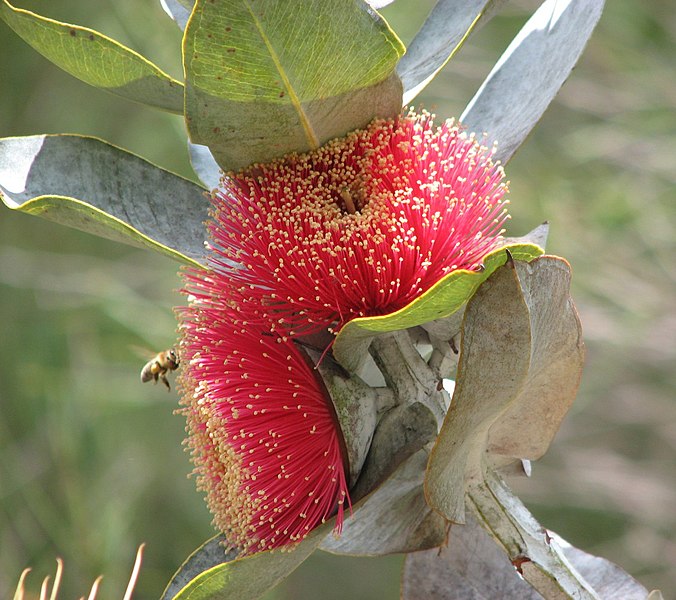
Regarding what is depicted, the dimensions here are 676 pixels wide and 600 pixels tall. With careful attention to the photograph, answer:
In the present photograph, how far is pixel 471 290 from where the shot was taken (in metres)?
0.49

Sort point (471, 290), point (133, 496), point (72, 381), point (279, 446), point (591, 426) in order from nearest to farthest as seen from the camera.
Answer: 1. point (471, 290)
2. point (279, 446)
3. point (72, 381)
4. point (133, 496)
5. point (591, 426)

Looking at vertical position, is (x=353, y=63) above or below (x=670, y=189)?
above

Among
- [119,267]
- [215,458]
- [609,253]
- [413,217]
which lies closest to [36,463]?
[119,267]

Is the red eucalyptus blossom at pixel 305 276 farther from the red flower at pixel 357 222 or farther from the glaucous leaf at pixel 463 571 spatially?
the glaucous leaf at pixel 463 571

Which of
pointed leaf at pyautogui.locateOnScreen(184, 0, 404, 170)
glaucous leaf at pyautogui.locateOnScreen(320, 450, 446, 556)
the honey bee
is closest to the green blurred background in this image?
the honey bee

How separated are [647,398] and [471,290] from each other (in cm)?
243

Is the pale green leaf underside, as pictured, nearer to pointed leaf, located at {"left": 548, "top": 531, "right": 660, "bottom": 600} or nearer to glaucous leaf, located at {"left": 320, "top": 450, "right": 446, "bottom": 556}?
glaucous leaf, located at {"left": 320, "top": 450, "right": 446, "bottom": 556}

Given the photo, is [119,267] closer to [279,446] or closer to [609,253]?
[609,253]

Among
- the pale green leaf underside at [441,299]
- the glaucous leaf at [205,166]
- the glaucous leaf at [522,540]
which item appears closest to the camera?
the pale green leaf underside at [441,299]

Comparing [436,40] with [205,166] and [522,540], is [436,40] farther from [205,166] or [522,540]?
[522,540]

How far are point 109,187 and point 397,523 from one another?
1.02ft

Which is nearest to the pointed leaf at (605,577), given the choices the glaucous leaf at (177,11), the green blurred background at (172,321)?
the glaucous leaf at (177,11)

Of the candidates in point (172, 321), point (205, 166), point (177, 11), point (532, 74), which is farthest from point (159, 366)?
point (172, 321)

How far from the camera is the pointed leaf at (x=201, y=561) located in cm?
65
